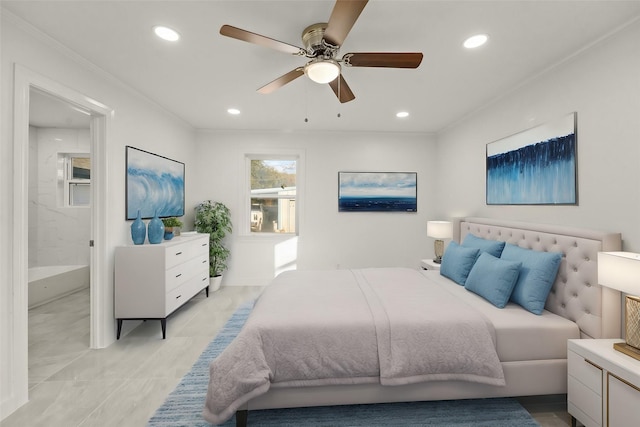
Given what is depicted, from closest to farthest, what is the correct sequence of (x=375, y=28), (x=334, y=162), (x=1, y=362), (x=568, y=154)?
(x=1, y=362), (x=375, y=28), (x=568, y=154), (x=334, y=162)

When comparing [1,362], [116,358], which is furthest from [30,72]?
[116,358]

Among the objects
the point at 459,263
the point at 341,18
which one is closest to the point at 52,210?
the point at 341,18

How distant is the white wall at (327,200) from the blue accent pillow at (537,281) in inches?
96.5

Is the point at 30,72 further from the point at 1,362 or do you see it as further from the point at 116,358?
the point at 116,358

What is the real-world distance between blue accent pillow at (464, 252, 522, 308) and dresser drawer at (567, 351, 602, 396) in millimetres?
475

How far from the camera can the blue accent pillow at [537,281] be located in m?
2.04

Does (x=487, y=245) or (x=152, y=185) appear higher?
(x=152, y=185)

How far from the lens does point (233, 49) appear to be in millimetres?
2152

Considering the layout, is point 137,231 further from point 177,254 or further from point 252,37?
point 252,37

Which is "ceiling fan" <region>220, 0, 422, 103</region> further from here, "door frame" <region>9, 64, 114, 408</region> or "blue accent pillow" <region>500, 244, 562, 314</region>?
"blue accent pillow" <region>500, 244, 562, 314</region>

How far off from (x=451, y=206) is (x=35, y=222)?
245 inches

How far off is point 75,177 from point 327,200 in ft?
13.3

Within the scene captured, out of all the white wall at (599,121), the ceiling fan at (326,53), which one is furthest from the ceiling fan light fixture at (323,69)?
the white wall at (599,121)

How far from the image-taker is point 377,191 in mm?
4582
